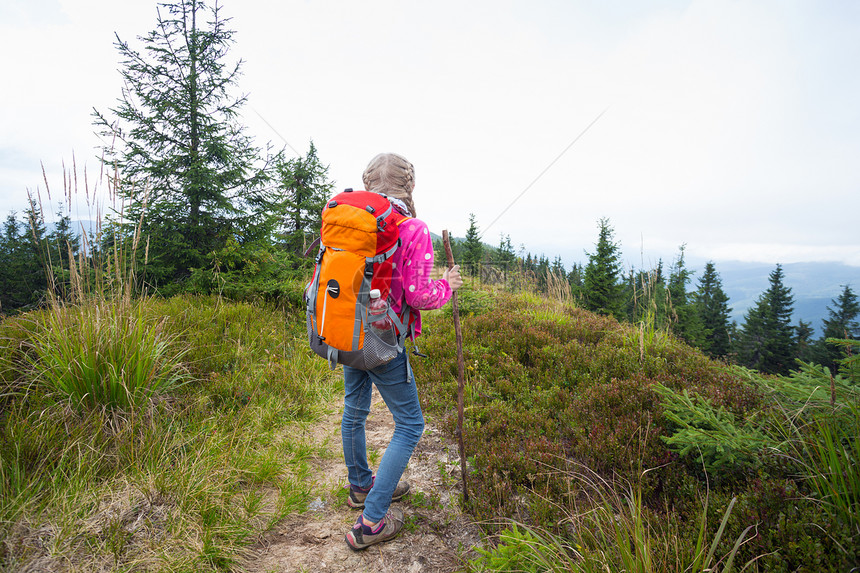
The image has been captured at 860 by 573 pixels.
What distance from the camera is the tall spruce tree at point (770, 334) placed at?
34.3 m

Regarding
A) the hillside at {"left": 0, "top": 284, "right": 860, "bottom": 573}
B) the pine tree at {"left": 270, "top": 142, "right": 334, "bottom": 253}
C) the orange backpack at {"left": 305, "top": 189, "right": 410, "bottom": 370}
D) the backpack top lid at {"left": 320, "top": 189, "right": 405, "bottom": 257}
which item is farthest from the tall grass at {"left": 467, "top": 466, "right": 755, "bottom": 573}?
the pine tree at {"left": 270, "top": 142, "right": 334, "bottom": 253}

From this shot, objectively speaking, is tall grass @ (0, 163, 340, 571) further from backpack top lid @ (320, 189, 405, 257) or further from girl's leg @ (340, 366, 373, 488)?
backpack top lid @ (320, 189, 405, 257)

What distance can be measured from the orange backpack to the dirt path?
1.31m

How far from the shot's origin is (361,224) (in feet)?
6.37

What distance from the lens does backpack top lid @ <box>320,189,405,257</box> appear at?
1953 mm

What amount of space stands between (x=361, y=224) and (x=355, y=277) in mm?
299

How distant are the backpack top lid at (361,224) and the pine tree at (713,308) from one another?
151 ft

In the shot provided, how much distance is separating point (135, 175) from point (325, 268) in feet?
24.1

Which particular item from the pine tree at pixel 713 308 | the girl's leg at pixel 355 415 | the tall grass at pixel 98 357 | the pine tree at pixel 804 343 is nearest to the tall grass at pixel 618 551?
the girl's leg at pixel 355 415

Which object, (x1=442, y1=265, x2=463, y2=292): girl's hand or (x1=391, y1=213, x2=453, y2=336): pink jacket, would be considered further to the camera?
(x1=442, y1=265, x2=463, y2=292): girl's hand

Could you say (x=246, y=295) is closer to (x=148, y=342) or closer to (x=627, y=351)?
(x=148, y=342)

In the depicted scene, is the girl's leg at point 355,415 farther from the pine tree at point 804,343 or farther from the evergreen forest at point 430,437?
the pine tree at point 804,343

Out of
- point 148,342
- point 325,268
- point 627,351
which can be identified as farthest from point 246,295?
point 627,351

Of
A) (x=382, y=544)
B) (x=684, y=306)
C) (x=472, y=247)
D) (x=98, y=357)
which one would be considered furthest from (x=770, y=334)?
(x=98, y=357)
